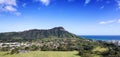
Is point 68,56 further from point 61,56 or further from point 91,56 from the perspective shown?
point 91,56

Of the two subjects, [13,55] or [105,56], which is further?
[13,55]

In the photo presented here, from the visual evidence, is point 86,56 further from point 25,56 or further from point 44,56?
point 25,56

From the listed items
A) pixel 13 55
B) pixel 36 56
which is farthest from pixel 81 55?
pixel 13 55

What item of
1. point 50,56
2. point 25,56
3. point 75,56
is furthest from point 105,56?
point 25,56

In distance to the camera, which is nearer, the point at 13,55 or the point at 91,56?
the point at 91,56

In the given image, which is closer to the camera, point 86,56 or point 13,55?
point 86,56

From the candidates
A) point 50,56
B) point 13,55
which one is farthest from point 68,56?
point 13,55

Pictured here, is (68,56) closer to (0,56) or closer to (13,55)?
(13,55)
